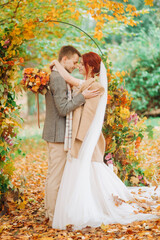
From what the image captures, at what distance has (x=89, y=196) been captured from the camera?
3.41m

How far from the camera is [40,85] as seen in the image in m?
3.46

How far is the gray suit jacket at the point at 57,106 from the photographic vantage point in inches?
135

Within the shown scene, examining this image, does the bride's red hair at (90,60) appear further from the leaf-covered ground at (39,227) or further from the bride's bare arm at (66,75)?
the leaf-covered ground at (39,227)

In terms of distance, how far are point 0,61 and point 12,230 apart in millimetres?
1872

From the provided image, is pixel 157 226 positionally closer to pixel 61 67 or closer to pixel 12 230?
pixel 12 230

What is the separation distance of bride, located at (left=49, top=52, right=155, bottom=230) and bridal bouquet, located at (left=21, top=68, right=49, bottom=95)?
0.21m

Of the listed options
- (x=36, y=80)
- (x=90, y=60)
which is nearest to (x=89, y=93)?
(x=90, y=60)

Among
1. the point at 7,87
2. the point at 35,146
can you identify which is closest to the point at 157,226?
the point at 7,87

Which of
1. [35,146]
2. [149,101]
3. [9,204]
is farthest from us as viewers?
[149,101]

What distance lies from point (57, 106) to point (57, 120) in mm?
174

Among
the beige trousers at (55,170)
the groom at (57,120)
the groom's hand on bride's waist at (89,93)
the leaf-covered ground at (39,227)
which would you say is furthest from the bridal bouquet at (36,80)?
the leaf-covered ground at (39,227)

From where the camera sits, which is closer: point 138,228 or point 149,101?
point 138,228

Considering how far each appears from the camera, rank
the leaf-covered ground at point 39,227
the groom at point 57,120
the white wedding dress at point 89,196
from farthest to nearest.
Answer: the groom at point 57,120, the white wedding dress at point 89,196, the leaf-covered ground at point 39,227

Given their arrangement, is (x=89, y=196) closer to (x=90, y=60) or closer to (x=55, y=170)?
(x=55, y=170)
